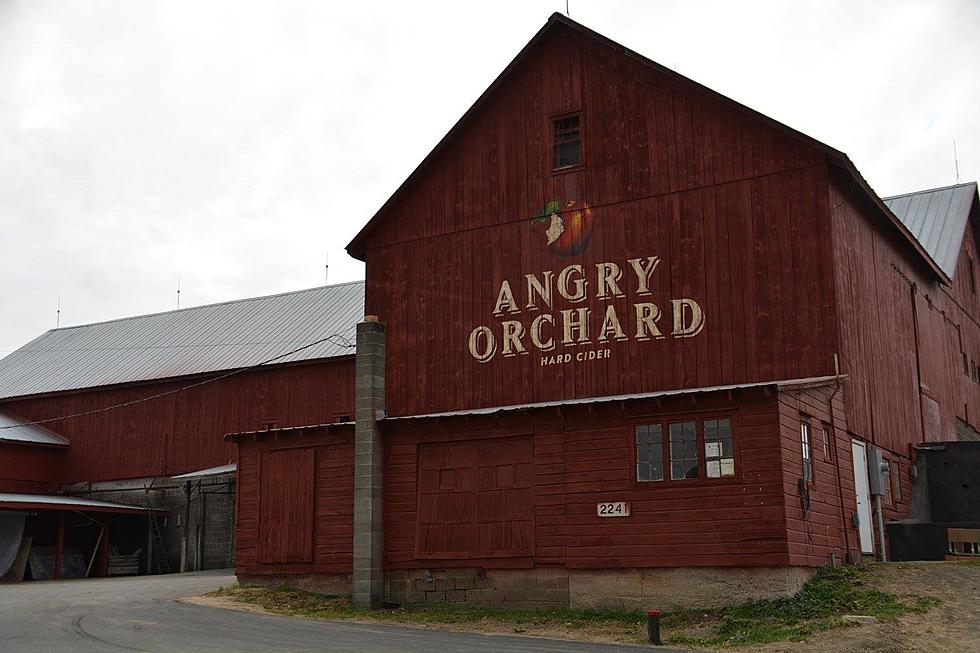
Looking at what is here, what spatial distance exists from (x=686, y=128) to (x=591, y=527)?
887 centimetres

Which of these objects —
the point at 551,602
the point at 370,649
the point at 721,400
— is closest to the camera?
the point at 370,649

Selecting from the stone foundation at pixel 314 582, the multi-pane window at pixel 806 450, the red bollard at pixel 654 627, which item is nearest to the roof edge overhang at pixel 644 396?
the multi-pane window at pixel 806 450

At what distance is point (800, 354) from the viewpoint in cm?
2222

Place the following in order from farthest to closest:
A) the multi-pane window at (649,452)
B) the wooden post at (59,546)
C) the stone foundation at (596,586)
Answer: the wooden post at (59,546), the multi-pane window at (649,452), the stone foundation at (596,586)

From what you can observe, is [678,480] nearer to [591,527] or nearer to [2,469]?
[591,527]

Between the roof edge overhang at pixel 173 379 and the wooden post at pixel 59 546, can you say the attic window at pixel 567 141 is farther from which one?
the wooden post at pixel 59 546

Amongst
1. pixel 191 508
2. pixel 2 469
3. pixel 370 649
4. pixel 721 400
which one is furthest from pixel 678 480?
pixel 2 469

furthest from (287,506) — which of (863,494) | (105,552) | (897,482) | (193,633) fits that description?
(105,552)

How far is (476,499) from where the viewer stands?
24.7 meters

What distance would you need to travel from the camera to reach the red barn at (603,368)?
21859 millimetres

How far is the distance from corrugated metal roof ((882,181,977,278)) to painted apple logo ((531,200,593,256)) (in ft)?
53.8

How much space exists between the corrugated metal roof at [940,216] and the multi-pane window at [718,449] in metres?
18.0

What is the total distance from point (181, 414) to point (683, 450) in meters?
28.2

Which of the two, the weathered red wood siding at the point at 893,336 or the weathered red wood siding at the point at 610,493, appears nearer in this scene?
the weathered red wood siding at the point at 610,493
